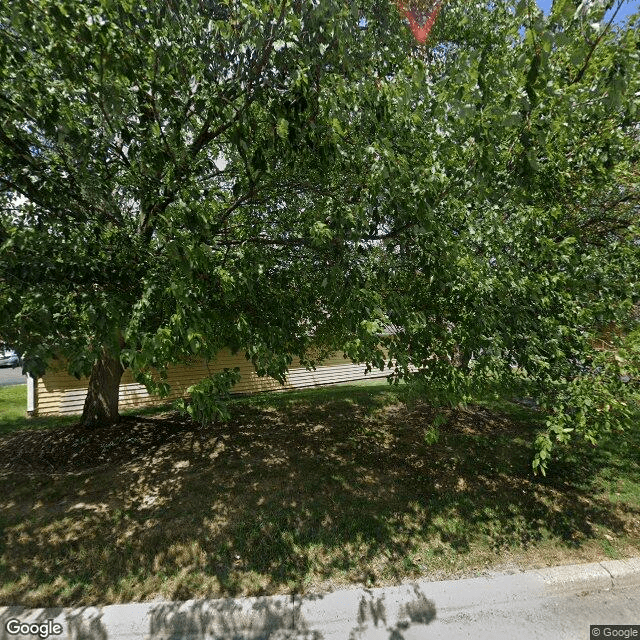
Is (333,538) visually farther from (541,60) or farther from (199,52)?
(199,52)

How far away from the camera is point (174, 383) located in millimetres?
10586

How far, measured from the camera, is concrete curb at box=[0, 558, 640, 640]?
119 inches

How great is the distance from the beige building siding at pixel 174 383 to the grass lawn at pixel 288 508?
7.60ft

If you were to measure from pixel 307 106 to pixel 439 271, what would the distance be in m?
1.81

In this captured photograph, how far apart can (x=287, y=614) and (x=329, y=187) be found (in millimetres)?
4050

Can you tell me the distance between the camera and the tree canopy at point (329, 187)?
9.68 feet

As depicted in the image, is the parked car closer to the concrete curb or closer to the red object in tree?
the concrete curb

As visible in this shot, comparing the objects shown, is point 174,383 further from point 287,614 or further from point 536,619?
point 536,619

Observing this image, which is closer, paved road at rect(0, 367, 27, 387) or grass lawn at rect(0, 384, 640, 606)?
grass lawn at rect(0, 384, 640, 606)

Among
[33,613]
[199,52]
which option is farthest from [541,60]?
[33,613]

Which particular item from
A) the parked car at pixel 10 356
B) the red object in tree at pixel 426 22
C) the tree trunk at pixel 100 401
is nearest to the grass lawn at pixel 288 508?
the tree trunk at pixel 100 401

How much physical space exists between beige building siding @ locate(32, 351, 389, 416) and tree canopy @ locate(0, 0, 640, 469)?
13.2 feet

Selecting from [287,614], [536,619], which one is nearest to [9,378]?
[287,614]

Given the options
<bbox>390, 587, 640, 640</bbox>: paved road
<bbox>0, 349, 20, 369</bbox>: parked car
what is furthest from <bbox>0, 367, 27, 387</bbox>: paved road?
<bbox>390, 587, 640, 640</bbox>: paved road
